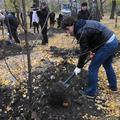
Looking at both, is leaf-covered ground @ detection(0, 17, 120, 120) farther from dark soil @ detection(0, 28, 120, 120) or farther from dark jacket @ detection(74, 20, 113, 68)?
dark jacket @ detection(74, 20, 113, 68)

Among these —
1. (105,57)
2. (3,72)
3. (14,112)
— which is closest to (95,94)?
(105,57)

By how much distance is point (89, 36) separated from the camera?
731cm

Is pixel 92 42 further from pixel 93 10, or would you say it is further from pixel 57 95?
pixel 93 10

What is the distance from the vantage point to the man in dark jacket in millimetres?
7113

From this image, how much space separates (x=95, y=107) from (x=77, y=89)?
824 millimetres

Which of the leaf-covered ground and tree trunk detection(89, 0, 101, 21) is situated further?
tree trunk detection(89, 0, 101, 21)

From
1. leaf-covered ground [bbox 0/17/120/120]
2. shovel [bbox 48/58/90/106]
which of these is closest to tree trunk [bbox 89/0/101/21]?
leaf-covered ground [bbox 0/17/120/120]

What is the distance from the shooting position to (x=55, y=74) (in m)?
8.34

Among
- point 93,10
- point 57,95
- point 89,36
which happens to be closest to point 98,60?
point 89,36

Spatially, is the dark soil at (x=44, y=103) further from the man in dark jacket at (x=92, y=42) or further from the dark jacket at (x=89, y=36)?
the dark jacket at (x=89, y=36)

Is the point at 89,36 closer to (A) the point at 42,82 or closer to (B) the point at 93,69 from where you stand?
(B) the point at 93,69

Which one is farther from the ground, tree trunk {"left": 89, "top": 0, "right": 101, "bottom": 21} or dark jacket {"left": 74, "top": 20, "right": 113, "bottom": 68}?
dark jacket {"left": 74, "top": 20, "right": 113, "bottom": 68}

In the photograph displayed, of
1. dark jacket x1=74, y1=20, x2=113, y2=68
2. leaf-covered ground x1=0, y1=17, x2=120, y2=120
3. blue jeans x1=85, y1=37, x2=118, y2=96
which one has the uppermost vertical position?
dark jacket x1=74, y1=20, x2=113, y2=68

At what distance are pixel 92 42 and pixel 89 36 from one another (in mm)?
239
